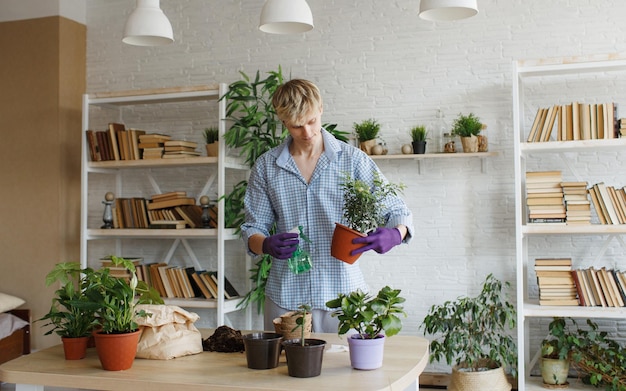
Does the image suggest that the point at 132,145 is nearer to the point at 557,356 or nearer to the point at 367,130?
the point at 367,130

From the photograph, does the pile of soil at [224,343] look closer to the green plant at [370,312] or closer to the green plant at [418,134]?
the green plant at [370,312]

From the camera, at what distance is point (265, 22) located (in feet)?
10.7

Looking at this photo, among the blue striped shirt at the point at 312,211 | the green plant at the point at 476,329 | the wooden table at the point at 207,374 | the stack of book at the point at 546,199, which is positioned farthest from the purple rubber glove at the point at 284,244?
the stack of book at the point at 546,199

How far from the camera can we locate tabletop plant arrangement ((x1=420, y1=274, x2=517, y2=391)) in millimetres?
4762

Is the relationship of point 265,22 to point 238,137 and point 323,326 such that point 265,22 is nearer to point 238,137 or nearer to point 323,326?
point 323,326

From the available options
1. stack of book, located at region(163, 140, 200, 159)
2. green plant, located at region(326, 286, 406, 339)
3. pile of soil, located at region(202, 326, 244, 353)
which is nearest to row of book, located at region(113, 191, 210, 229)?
stack of book, located at region(163, 140, 200, 159)

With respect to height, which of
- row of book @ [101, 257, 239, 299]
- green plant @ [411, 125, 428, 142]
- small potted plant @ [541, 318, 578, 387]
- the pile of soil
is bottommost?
small potted plant @ [541, 318, 578, 387]

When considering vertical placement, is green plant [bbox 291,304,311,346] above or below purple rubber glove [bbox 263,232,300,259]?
below

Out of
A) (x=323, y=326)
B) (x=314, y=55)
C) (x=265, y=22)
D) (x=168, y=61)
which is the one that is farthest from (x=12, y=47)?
(x=323, y=326)

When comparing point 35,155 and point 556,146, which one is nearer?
point 556,146

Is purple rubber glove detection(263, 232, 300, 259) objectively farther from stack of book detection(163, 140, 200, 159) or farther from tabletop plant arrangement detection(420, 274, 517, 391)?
stack of book detection(163, 140, 200, 159)

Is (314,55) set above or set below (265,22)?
above

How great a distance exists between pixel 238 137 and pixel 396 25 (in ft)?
4.99

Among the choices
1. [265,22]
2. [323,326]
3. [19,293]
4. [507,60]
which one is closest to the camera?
[323,326]
